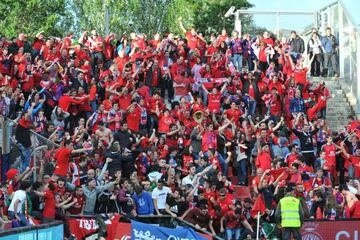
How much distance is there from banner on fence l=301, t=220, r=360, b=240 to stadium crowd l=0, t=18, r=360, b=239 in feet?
1.30

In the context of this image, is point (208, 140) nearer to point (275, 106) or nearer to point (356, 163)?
point (275, 106)

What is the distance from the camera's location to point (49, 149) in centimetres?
2319

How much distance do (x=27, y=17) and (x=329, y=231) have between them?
4127cm

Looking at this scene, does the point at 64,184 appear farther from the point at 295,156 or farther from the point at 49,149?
the point at 295,156

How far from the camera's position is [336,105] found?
33969 millimetres

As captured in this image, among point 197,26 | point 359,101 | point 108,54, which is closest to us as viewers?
point 108,54

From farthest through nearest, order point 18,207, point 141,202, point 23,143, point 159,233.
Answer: point 141,202 → point 23,143 → point 159,233 → point 18,207

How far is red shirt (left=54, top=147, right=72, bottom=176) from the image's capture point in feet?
76.6

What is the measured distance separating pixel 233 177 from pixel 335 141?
359 centimetres

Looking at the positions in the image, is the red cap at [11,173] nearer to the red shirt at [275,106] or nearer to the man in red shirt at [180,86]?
the man in red shirt at [180,86]

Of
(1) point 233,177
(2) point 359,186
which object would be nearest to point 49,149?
(1) point 233,177

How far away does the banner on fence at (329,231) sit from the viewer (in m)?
23.3

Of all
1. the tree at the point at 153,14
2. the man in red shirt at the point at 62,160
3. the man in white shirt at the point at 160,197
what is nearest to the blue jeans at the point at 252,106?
the man in white shirt at the point at 160,197

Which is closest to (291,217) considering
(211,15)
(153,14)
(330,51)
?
(330,51)
